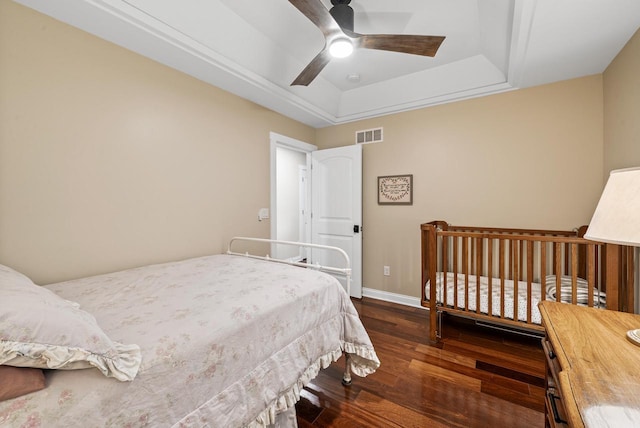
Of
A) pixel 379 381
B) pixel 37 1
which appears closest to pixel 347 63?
pixel 37 1

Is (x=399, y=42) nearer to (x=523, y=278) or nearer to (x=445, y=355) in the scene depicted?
(x=445, y=355)

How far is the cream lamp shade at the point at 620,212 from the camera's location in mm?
844

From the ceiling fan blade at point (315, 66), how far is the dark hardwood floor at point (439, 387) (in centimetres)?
223

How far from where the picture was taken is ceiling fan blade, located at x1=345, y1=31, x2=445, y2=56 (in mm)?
A: 1666

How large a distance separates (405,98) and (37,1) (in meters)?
2.99

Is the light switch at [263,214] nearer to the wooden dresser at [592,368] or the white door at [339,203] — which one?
the white door at [339,203]

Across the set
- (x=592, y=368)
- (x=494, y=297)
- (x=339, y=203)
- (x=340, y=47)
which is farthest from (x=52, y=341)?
(x=339, y=203)

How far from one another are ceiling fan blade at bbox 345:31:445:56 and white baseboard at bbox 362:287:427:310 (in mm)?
2521

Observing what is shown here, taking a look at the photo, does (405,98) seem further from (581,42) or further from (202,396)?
(202,396)

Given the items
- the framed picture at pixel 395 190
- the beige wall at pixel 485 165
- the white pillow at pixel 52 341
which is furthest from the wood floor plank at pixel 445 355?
the white pillow at pixel 52 341

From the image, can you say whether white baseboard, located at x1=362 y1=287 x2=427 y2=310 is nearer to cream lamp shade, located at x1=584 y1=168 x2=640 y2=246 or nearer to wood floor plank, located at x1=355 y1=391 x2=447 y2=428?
wood floor plank, located at x1=355 y1=391 x2=447 y2=428

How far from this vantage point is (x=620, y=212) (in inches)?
34.9

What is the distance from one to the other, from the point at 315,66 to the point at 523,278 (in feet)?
A: 8.88

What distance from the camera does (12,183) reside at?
4.91ft
